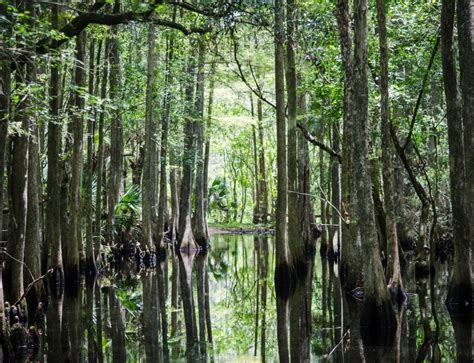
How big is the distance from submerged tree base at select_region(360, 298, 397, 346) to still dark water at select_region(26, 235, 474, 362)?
175 millimetres

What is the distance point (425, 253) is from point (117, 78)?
11.2 meters

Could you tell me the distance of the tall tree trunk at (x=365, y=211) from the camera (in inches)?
425

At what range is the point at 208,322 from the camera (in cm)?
1290

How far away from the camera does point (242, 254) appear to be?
2970cm

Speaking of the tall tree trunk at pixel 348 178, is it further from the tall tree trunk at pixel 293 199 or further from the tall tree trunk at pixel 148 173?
the tall tree trunk at pixel 148 173

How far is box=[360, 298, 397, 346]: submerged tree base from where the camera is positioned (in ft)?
35.1

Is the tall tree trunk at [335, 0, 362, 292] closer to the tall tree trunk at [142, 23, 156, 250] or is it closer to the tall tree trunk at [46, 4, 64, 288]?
the tall tree trunk at [46, 4, 64, 288]

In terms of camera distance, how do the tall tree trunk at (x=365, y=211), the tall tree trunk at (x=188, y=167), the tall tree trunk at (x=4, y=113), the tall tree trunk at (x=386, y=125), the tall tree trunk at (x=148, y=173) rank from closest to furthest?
the tall tree trunk at (x=4, y=113) → the tall tree trunk at (x=365, y=211) → the tall tree trunk at (x=386, y=125) → the tall tree trunk at (x=148, y=173) → the tall tree trunk at (x=188, y=167)

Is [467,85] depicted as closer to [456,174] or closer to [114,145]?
[456,174]

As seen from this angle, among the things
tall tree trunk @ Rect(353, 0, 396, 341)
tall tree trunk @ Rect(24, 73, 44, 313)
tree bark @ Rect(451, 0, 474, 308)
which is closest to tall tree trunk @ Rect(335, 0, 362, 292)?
tall tree trunk @ Rect(353, 0, 396, 341)

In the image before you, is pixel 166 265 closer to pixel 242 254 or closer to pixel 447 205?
pixel 242 254

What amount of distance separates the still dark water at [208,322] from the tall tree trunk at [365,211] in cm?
35

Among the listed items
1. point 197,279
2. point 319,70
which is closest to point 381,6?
point 319,70

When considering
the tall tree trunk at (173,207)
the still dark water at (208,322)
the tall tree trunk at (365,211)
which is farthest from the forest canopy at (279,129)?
the still dark water at (208,322)
